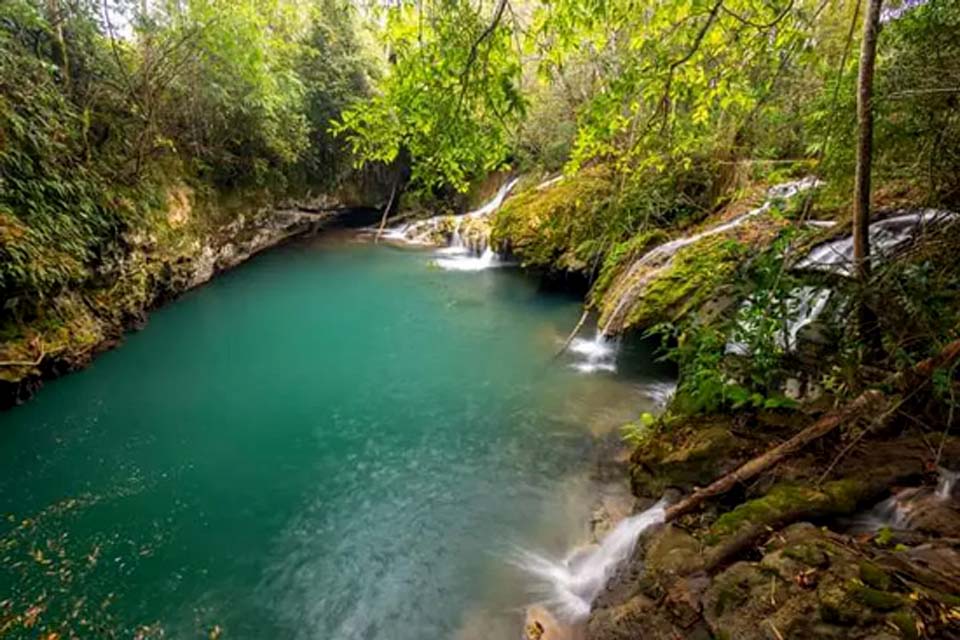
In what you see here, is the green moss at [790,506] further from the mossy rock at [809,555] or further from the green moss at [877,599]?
the green moss at [877,599]

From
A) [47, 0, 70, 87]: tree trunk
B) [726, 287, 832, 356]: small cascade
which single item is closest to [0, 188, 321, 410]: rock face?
[47, 0, 70, 87]: tree trunk

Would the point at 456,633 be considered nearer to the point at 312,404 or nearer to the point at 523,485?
the point at 523,485

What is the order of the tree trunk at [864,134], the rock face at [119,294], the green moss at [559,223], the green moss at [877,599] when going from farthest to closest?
the green moss at [559,223] < the rock face at [119,294] < the tree trunk at [864,134] < the green moss at [877,599]

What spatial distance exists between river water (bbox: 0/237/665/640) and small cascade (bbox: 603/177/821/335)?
723 mm

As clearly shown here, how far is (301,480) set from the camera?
15.2 ft

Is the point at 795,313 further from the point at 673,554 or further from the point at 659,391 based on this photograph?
the point at 659,391

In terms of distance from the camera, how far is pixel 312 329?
347 inches

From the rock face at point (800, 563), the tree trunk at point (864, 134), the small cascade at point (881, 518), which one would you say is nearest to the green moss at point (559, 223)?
the tree trunk at point (864, 134)

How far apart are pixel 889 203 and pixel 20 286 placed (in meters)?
9.85

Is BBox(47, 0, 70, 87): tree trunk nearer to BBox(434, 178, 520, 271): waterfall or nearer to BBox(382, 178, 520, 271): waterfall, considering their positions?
BBox(434, 178, 520, 271): waterfall

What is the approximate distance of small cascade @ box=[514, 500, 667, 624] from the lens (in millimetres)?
3193

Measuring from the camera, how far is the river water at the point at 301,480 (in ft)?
10.9

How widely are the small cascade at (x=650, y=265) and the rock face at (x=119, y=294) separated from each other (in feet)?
25.5

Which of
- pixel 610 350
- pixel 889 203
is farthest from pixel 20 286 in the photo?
pixel 889 203
